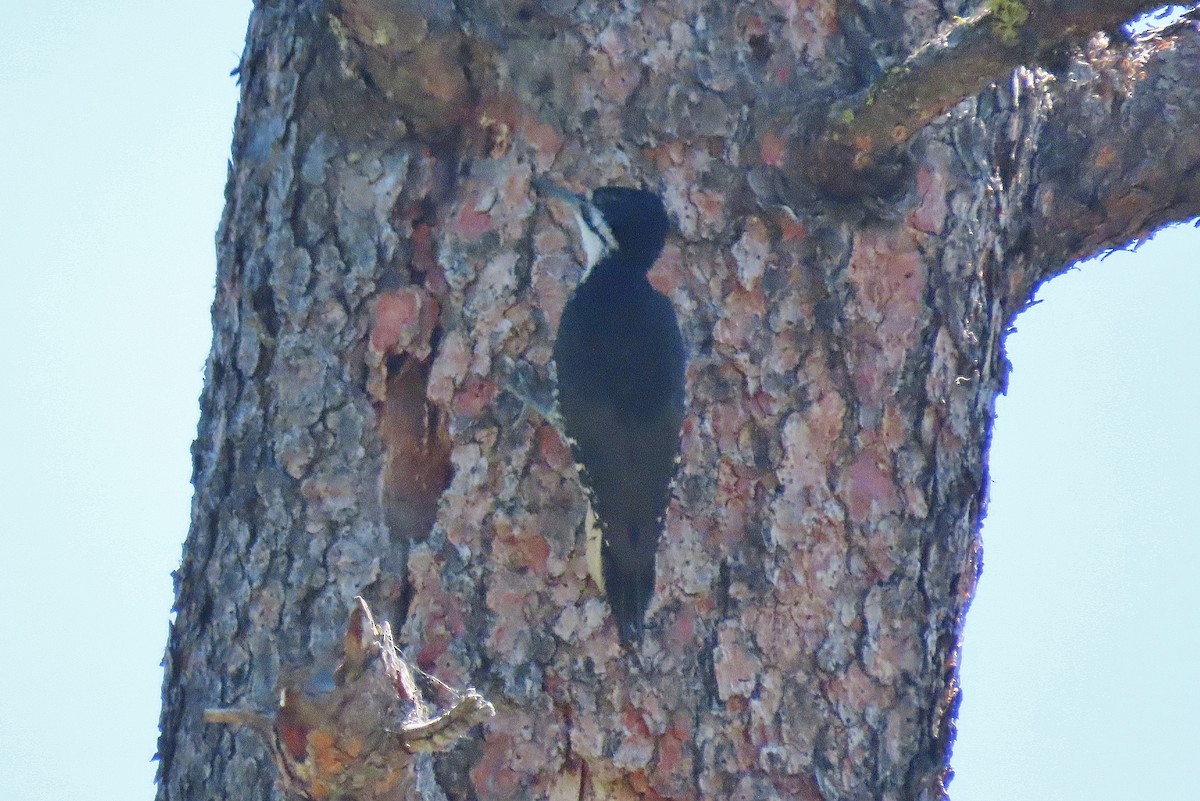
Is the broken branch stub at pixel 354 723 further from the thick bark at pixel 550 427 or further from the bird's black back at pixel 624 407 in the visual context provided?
the bird's black back at pixel 624 407

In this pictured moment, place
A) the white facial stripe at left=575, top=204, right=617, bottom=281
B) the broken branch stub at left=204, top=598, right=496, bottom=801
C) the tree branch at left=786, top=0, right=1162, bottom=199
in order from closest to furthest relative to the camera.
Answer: the broken branch stub at left=204, top=598, right=496, bottom=801 → the tree branch at left=786, top=0, right=1162, bottom=199 → the white facial stripe at left=575, top=204, right=617, bottom=281

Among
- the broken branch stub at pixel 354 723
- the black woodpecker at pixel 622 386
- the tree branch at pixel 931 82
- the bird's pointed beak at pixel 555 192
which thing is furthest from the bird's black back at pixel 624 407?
the broken branch stub at pixel 354 723

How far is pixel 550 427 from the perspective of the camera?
293 centimetres

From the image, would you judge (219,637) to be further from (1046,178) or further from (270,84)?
(1046,178)

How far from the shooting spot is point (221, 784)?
2.71 metres

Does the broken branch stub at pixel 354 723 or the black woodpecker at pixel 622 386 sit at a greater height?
the black woodpecker at pixel 622 386

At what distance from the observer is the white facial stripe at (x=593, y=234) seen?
2.91 meters

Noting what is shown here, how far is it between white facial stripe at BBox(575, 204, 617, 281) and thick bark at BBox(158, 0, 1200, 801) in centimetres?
7

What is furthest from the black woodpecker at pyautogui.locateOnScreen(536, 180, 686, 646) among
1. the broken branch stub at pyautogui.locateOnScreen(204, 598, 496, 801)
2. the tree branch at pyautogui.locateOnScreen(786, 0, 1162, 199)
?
the broken branch stub at pyautogui.locateOnScreen(204, 598, 496, 801)

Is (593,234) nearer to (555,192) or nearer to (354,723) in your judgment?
(555,192)

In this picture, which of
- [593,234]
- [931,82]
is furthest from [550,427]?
[931,82]

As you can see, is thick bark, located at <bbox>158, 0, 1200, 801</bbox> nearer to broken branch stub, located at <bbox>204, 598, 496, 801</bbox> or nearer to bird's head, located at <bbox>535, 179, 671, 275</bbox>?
bird's head, located at <bbox>535, 179, 671, 275</bbox>

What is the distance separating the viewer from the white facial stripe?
2.91 m

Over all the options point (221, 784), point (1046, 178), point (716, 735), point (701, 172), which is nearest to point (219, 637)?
point (221, 784)
